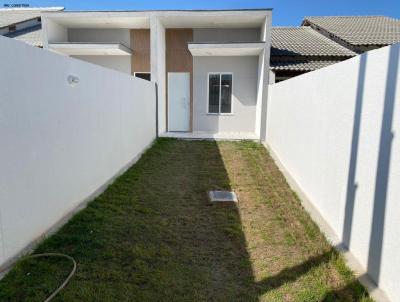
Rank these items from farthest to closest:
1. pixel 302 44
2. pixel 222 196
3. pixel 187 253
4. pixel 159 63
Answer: pixel 302 44 → pixel 159 63 → pixel 222 196 → pixel 187 253

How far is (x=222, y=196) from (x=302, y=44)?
11705mm

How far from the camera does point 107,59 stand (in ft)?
46.1

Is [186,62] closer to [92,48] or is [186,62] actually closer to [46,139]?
[92,48]

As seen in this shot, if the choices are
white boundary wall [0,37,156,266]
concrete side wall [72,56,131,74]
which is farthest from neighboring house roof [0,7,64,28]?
white boundary wall [0,37,156,266]

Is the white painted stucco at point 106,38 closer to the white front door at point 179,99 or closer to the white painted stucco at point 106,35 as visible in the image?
the white painted stucco at point 106,35

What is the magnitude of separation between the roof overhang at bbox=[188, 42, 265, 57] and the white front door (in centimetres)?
141

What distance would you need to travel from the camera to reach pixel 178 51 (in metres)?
13.7

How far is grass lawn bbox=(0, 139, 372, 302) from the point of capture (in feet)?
9.91

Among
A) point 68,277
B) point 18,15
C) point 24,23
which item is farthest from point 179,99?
point 18,15

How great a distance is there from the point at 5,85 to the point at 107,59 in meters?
11.5

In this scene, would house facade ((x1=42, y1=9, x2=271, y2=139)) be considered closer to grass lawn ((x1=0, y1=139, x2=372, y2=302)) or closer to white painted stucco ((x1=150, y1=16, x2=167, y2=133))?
white painted stucco ((x1=150, y1=16, x2=167, y2=133))

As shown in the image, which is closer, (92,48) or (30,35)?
(92,48)

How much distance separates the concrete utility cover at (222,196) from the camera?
5666 mm

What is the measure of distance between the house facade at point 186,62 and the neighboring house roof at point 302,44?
6.06 feet
